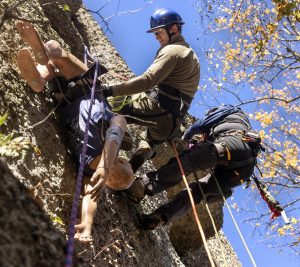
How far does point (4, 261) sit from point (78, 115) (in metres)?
2.97

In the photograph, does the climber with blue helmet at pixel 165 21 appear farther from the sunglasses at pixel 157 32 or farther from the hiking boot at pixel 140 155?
the hiking boot at pixel 140 155

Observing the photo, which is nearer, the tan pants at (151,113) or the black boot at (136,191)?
the black boot at (136,191)

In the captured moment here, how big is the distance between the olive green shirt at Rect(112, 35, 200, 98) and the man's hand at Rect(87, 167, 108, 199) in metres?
1.10

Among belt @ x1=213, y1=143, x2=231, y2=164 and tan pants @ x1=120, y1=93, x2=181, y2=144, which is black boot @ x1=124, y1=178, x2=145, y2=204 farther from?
belt @ x1=213, y1=143, x2=231, y2=164

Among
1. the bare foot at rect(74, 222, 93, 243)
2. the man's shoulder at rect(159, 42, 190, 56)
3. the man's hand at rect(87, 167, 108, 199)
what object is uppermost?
the man's shoulder at rect(159, 42, 190, 56)

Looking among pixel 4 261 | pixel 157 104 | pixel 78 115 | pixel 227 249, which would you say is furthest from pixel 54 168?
pixel 227 249

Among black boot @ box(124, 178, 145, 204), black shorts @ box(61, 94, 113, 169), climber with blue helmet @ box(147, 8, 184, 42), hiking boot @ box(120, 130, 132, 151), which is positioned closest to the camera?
black shorts @ box(61, 94, 113, 169)

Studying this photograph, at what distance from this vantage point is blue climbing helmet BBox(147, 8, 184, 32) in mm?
4812

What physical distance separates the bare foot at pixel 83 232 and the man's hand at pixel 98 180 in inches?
8.9

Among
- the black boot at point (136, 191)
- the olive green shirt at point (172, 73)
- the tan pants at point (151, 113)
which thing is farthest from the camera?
the tan pants at point (151, 113)

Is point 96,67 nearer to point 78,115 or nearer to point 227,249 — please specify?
point 78,115

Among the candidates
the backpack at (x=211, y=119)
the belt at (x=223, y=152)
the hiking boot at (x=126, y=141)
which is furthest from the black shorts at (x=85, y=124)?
the backpack at (x=211, y=119)

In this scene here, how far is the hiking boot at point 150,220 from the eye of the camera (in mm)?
4293

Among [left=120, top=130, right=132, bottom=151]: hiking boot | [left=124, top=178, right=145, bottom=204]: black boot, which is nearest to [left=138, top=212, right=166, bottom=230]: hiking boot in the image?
[left=124, top=178, right=145, bottom=204]: black boot
